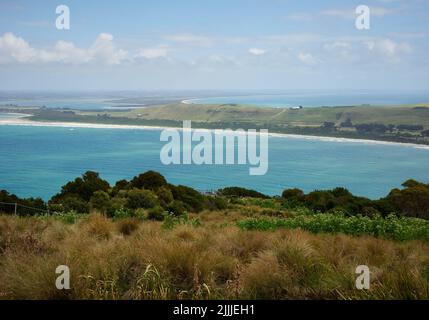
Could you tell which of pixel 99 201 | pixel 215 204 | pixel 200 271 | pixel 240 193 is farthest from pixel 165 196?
pixel 200 271

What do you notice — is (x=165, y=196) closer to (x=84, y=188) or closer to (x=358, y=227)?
→ (x=84, y=188)

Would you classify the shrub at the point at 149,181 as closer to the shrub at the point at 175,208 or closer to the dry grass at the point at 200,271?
the shrub at the point at 175,208

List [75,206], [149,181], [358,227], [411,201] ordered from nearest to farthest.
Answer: [358,227]
[75,206]
[411,201]
[149,181]

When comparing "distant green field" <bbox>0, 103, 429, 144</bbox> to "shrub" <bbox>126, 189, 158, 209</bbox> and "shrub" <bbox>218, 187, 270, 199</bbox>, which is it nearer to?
"shrub" <bbox>218, 187, 270, 199</bbox>

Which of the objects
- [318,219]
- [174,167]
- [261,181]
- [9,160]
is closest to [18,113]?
[9,160]

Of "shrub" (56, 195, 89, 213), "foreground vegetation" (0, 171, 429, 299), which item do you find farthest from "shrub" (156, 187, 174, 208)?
"foreground vegetation" (0, 171, 429, 299)

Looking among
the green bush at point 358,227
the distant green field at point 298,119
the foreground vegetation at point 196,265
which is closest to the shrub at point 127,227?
the foreground vegetation at point 196,265

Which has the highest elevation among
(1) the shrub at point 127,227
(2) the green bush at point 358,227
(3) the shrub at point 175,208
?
(1) the shrub at point 127,227

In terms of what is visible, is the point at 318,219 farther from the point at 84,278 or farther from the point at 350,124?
the point at 350,124
